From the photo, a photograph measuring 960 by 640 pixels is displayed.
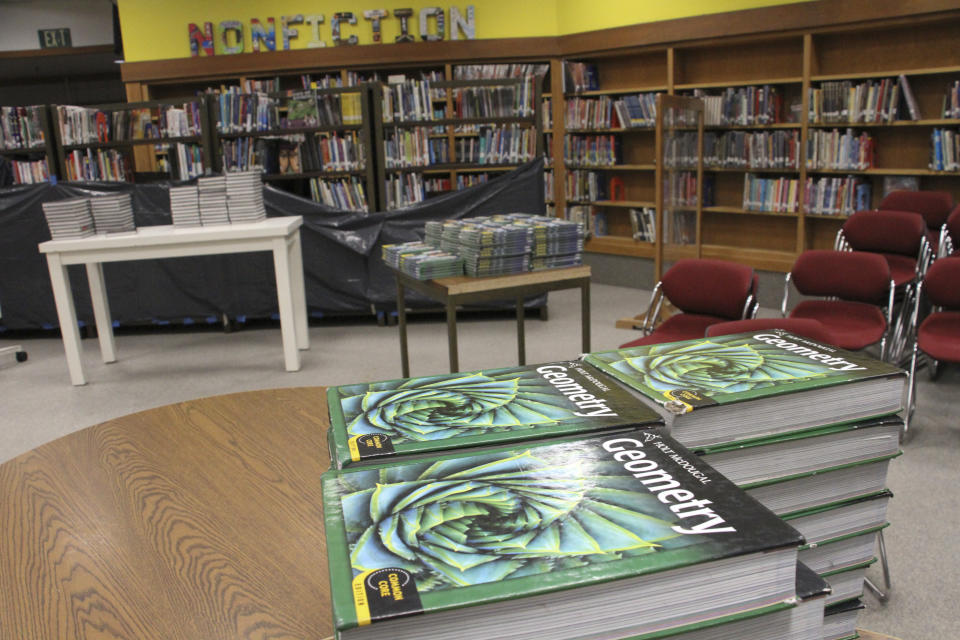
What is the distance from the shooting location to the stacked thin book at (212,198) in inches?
201

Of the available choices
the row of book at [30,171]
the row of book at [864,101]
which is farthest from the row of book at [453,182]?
the row of book at [30,171]

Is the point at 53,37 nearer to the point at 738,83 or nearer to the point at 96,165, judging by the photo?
the point at 96,165

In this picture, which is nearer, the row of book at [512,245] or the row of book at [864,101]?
the row of book at [512,245]

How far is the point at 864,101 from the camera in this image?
5.86m

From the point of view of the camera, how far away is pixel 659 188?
5.33m

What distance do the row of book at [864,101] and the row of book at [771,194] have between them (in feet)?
1.85

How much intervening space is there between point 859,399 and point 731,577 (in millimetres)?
451

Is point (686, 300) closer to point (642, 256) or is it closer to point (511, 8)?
point (642, 256)

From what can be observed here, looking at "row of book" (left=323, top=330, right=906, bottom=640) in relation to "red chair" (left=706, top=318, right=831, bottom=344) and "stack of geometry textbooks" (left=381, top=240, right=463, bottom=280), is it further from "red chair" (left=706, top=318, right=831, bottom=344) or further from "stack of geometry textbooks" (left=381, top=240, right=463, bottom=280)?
"stack of geometry textbooks" (left=381, top=240, right=463, bottom=280)

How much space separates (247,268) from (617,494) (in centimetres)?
581

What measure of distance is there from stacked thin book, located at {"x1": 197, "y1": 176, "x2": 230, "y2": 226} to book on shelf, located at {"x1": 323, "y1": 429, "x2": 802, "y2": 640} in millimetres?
4788

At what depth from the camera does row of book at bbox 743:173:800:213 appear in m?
6.44

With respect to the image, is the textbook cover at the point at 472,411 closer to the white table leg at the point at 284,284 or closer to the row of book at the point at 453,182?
the white table leg at the point at 284,284

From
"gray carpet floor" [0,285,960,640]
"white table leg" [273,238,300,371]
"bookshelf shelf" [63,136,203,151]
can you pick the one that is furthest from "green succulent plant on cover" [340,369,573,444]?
"bookshelf shelf" [63,136,203,151]
